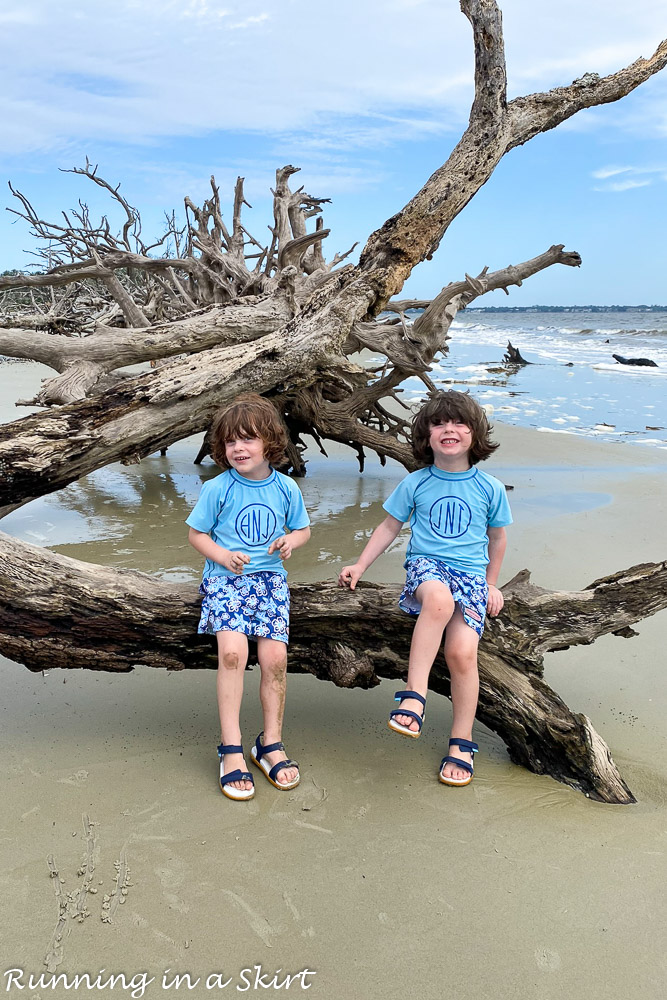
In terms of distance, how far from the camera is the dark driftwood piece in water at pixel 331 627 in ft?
9.11

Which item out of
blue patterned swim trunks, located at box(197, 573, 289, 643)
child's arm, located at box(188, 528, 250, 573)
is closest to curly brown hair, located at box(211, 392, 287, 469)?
child's arm, located at box(188, 528, 250, 573)

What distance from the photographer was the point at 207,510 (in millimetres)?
2727

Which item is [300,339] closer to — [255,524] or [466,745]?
[255,524]

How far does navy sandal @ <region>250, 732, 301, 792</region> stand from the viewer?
2.59m

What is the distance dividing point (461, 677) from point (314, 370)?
2069mm

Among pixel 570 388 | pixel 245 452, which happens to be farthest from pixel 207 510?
pixel 570 388

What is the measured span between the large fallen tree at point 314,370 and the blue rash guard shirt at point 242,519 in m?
0.26

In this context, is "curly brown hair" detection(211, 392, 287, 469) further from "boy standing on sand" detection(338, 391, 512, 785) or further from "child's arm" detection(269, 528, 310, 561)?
"boy standing on sand" detection(338, 391, 512, 785)

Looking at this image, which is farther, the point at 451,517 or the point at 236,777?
the point at 451,517

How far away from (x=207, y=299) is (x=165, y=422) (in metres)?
5.74

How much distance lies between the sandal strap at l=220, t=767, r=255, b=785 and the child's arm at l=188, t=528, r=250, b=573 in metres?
0.67

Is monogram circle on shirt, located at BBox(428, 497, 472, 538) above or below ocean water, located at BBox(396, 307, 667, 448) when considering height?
above

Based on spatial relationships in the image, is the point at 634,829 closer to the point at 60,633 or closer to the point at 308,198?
the point at 60,633

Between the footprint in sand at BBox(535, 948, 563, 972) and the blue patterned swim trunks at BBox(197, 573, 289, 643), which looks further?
the blue patterned swim trunks at BBox(197, 573, 289, 643)
